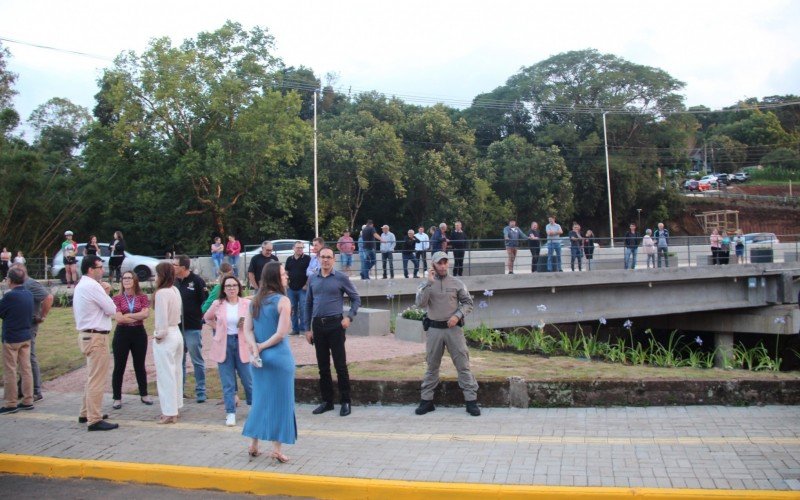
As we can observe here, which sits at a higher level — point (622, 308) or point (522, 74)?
point (522, 74)

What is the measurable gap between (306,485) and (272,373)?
1.07m

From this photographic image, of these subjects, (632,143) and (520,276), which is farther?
(632,143)

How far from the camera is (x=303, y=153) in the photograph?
3988cm

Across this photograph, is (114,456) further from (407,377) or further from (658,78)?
(658,78)

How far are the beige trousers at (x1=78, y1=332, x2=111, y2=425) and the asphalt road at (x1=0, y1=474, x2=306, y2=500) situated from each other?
1311mm

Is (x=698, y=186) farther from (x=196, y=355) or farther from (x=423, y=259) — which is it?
(x=196, y=355)

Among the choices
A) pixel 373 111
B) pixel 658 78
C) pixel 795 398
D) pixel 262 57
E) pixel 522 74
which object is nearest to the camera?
pixel 795 398

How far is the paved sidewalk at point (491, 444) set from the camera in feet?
19.7

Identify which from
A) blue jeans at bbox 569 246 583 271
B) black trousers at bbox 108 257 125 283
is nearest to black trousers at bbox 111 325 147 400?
black trousers at bbox 108 257 125 283

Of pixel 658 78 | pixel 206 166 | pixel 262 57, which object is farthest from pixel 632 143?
pixel 206 166

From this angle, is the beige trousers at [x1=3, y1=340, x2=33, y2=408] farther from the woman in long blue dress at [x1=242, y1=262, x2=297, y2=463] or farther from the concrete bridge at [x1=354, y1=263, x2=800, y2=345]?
the concrete bridge at [x1=354, y1=263, x2=800, y2=345]

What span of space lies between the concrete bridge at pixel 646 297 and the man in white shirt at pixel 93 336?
39.7 ft

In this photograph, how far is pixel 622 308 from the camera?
1019 inches

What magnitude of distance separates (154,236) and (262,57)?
12493 millimetres
